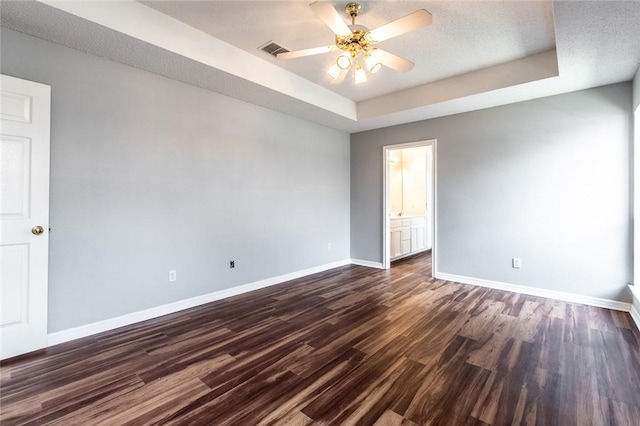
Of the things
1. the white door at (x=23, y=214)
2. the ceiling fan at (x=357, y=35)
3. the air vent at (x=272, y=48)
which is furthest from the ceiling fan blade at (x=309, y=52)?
the white door at (x=23, y=214)

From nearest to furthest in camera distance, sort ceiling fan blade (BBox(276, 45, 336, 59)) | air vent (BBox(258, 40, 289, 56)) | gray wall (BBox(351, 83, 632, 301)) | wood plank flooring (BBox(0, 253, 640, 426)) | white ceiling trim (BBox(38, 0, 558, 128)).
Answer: wood plank flooring (BBox(0, 253, 640, 426)) < white ceiling trim (BBox(38, 0, 558, 128)) < ceiling fan blade (BBox(276, 45, 336, 59)) < air vent (BBox(258, 40, 289, 56)) < gray wall (BBox(351, 83, 632, 301))

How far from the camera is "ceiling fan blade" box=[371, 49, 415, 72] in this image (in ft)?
8.16

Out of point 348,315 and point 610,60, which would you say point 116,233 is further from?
point 610,60

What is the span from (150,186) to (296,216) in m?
2.12

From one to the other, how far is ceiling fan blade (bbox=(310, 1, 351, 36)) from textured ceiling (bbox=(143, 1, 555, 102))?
1.12 feet

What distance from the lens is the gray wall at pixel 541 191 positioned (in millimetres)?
3244

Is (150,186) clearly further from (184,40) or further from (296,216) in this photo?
(296,216)

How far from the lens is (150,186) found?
3.00m

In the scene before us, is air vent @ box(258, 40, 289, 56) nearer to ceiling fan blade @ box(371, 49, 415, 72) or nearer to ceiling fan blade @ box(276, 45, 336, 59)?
ceiling fan blade @ box(276, 45, 336, 59)

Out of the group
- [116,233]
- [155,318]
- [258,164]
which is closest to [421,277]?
[258,164]

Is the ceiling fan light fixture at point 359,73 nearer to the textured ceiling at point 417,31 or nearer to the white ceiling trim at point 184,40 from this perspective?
the textured ceiling at point 417,31

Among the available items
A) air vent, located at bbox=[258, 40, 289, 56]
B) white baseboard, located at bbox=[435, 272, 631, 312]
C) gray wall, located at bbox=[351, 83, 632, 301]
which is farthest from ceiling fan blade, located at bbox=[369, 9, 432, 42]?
white baseboard, located at bbox=[435, 272, 631, 312]

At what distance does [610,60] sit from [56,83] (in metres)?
4.87

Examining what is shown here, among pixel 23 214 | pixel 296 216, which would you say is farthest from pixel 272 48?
pixel 23 214
